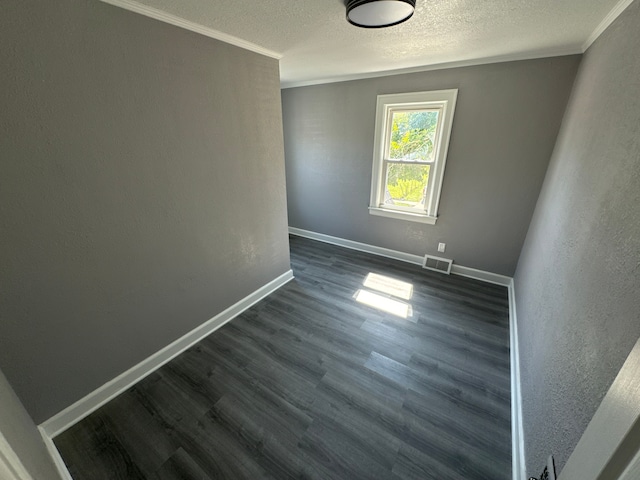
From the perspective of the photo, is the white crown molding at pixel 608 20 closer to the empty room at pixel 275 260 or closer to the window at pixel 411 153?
the empty room at pixel 275 260

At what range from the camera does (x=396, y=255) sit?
11.2 feet

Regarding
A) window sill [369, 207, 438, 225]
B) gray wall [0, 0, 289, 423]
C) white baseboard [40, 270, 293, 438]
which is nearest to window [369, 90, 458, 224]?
window sill [369, 207, 438, 225]

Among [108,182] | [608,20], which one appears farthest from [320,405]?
[608,20]

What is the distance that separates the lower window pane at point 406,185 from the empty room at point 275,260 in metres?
0.44

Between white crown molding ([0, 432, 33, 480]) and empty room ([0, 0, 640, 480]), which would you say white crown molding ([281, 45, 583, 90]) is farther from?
white crown molding ([0, 432, 33, 480])

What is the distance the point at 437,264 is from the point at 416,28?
2391 millimetres

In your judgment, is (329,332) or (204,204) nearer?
(204,204)

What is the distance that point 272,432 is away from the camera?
1.42 meters

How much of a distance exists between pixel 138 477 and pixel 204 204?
1558mm

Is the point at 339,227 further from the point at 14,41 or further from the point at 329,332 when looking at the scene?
the point at 14,41

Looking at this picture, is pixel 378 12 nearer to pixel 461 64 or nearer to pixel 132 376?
pixel 461 64

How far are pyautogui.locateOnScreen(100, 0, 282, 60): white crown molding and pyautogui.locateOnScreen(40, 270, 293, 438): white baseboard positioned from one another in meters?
2.04

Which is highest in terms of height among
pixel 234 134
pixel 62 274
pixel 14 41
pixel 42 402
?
pixel 14 41

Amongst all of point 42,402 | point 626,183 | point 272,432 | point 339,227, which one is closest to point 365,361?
point 272,432
